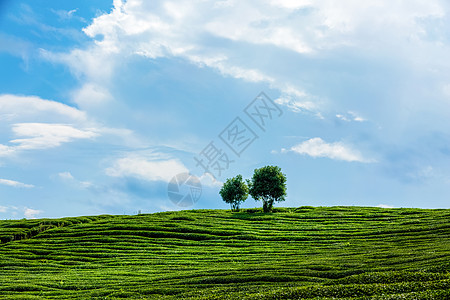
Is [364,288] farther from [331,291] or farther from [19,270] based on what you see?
[19,270]

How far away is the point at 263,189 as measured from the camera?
295ft

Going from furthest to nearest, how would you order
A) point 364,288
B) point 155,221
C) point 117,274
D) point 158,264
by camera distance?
point 155,221 < point 158,264 < point 117,274 < point 364,288

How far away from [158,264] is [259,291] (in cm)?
2249

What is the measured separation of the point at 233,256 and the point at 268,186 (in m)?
42.9

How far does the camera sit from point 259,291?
2792 cm

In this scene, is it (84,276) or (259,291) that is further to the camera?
(84,276)

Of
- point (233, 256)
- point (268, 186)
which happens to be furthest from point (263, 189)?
point (233, 256)

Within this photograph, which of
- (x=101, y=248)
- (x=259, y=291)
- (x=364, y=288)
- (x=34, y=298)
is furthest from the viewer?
(x=101, y=248)

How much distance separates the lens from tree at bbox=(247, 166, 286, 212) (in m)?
89.9

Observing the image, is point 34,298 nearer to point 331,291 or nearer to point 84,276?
point 84,276

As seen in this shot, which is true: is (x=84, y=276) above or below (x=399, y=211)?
below

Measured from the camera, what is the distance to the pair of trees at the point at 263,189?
90000mm

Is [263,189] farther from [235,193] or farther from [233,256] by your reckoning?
[233,256]

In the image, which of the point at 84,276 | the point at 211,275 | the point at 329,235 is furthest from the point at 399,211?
the point at 84,276
